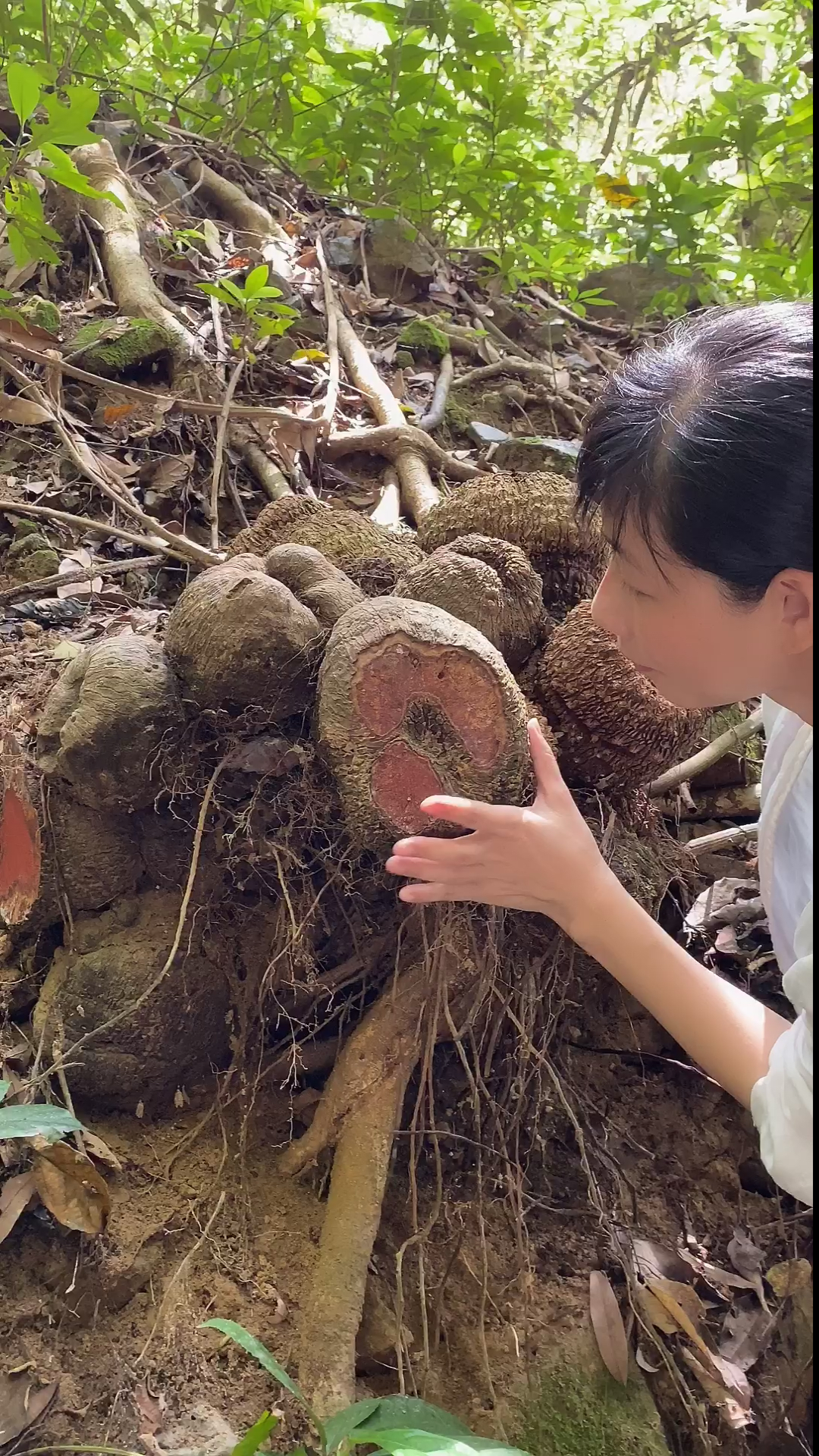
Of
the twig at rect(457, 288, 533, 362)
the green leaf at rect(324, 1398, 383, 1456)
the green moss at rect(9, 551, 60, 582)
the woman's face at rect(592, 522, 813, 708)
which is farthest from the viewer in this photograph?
the twig at rect(457, 288, 533, 362)

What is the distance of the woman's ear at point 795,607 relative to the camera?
1.07 metres

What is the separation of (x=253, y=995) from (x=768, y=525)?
130 cm

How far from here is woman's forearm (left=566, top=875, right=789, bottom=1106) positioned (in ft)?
4.52

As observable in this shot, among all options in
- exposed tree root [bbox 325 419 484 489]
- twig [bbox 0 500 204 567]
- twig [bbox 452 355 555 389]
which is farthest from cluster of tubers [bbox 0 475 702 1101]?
twig [bbox 452 355 555 389]

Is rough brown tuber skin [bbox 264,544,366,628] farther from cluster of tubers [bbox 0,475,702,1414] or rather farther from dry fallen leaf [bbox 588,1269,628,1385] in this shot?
dry fallen leaf [bbox 588,1269,628,1385]

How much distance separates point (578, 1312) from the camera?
162 cm

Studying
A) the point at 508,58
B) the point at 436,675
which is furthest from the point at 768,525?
the point at 508,58

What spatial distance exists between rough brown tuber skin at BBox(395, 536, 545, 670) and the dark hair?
456mm

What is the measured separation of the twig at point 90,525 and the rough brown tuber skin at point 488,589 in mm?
1083

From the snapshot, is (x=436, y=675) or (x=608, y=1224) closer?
(x=436, y=675)

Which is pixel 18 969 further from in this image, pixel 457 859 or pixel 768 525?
pixel 768 525

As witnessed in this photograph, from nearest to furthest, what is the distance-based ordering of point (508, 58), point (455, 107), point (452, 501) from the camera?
point (452, 501), point (455, 107), point (508, 58)

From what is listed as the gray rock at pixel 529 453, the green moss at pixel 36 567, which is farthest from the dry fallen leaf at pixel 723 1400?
Answer: the gray rock at pixel 529 453

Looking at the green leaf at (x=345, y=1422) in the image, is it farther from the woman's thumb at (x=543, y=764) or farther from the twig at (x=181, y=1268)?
the woman's thumb at (x=543, y=764)
